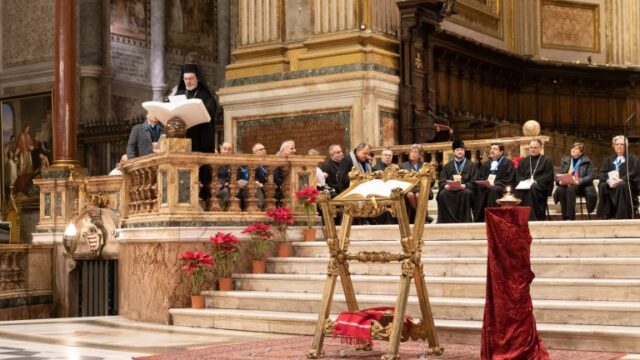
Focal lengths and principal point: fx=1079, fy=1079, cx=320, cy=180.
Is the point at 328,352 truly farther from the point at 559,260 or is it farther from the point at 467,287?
the point at 559,260

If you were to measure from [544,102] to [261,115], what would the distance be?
6.76 m

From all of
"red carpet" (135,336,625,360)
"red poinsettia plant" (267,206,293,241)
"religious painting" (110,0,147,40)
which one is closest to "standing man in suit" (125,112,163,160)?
"red poinsettia plant" (267,206,293,241)

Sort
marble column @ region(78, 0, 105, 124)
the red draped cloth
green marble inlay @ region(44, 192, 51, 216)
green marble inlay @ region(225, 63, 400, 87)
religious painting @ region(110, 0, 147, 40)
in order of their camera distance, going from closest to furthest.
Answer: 1. the red draped cloth
2. green marble inlay @ region(44, 192, 51, 216)
3. green marble inlay @ region(225, 63, 400, 87)
4. marble column @ region(78, 0, 105, 124)
5. religious painting @ region(110, 0, 147, 40)

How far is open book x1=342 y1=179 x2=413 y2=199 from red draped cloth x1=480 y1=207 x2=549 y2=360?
747mm

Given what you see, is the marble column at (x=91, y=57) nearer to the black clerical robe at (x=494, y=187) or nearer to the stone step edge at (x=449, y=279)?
the black clerical robe at (x=494, y=187)

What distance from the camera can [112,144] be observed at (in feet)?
72.6

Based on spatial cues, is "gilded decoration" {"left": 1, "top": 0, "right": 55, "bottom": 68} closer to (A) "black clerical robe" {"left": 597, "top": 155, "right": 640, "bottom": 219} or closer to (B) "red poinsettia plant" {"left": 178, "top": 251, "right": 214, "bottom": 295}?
(B) "red poinsettia plant" {"left": 178, "top": 251, "right": 214, "bottom": 295}

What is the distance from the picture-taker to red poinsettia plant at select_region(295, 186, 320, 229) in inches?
446

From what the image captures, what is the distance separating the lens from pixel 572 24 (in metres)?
22.2

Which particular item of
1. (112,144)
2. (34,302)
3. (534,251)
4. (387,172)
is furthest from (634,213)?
(112,144)

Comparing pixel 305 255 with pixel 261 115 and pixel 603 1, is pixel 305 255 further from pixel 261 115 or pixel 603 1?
pixel 603 1

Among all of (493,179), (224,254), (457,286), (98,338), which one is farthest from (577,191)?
(98,338)

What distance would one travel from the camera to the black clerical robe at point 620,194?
1181cm

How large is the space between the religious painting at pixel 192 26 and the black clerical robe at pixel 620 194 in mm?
16282
